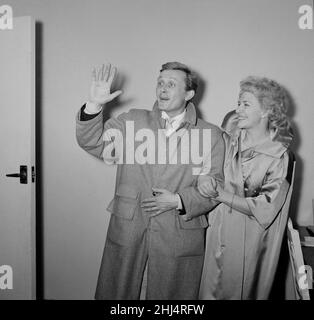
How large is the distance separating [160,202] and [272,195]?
467 millimetres

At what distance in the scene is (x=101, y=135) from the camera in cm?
168

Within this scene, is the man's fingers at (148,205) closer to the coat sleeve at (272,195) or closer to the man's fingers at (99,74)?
the coat sleeve at (272,195)

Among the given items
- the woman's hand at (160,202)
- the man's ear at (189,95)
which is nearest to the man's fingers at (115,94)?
the man's ear at (189,95)

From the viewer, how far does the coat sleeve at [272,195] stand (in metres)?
1.59

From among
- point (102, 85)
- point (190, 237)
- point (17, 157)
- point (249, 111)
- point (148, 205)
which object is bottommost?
point (190, 237)

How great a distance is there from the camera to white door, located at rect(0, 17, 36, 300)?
171cm

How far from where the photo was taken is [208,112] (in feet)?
5.78

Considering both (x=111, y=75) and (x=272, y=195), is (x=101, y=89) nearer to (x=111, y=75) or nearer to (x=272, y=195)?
(x=111, y=75)

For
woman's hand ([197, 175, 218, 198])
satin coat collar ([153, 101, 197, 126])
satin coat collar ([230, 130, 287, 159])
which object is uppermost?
satin coat collar ([153, 101, 197, 126])

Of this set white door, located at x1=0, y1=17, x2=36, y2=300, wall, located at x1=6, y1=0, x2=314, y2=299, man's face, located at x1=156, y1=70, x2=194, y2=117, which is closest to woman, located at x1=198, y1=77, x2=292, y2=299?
wall, located at x1=6, y1=0, x2=314, y2=299

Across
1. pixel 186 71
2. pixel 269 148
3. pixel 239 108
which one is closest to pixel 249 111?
pixel 239 108

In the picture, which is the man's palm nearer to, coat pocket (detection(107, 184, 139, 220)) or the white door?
the white door

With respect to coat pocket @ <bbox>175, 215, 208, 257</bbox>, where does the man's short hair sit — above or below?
above

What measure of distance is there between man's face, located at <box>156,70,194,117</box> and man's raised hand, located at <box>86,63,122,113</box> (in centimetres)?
18
